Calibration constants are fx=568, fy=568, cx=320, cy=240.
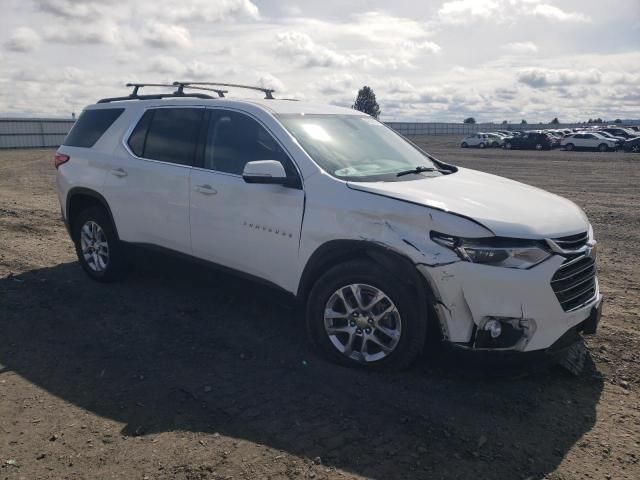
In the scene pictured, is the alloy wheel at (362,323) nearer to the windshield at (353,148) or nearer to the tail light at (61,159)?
the windshield at (353,148)

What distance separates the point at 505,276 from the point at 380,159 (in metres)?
1.66

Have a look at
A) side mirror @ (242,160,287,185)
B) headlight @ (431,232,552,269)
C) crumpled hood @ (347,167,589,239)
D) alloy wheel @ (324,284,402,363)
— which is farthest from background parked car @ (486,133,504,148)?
headlight @ (431,232,552,269)

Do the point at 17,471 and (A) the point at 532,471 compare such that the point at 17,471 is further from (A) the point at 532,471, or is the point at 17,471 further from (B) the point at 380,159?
(B) the point at 380,159

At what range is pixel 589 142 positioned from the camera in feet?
133

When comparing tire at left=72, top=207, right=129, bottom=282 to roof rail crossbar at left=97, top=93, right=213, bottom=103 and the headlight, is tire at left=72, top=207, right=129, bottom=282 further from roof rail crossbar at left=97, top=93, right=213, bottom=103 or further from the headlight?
the headlight

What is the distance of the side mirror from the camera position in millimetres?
4113

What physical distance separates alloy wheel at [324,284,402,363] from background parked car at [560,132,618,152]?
40840 mm

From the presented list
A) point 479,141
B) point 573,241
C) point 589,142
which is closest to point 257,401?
point 573,241

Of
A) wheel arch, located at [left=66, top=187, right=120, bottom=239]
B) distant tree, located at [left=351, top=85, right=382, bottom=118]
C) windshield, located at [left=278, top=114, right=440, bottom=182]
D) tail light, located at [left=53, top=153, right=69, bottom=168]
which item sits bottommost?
wheel arch, located at [left=66, top=187, right=120, bottom=239]

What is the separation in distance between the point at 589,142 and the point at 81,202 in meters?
41.3

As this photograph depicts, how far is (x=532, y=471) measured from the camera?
298 centimetres

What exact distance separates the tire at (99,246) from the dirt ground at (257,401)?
35 cm

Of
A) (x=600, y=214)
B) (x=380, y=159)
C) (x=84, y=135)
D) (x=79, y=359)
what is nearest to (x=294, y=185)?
(x=380, y=159)

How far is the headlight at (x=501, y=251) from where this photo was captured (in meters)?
3.46
